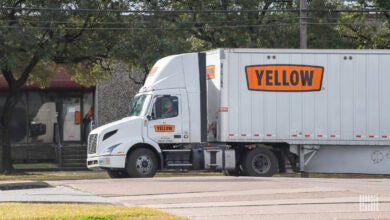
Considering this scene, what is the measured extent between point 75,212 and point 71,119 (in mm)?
32156

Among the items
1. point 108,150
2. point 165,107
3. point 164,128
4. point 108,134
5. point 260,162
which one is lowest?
point 260,162

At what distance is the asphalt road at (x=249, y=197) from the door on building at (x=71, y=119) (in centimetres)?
2429

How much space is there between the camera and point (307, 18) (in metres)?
33.5

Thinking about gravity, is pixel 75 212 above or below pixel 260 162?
below

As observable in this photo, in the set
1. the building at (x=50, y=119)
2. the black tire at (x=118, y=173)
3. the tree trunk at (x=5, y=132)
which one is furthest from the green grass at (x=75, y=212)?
the building at (x=50, y=119)

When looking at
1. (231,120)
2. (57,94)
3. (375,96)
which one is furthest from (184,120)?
(57,94)


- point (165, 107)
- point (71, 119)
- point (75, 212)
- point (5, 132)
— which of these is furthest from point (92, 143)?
point (71, 119)

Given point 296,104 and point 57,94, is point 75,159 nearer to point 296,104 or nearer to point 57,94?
point 57,94

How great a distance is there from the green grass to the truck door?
981cm

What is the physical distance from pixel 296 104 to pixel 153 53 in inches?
321

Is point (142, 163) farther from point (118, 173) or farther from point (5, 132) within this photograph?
point (5, 132)

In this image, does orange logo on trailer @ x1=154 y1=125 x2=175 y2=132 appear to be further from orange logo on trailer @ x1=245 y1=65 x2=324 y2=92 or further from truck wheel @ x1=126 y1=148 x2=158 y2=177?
orange logo on trailer @ x1=245 y1=65 x2=324 y2=92

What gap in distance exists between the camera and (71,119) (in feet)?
152

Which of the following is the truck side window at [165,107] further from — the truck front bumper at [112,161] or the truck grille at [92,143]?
the truck grille at [92,143]
